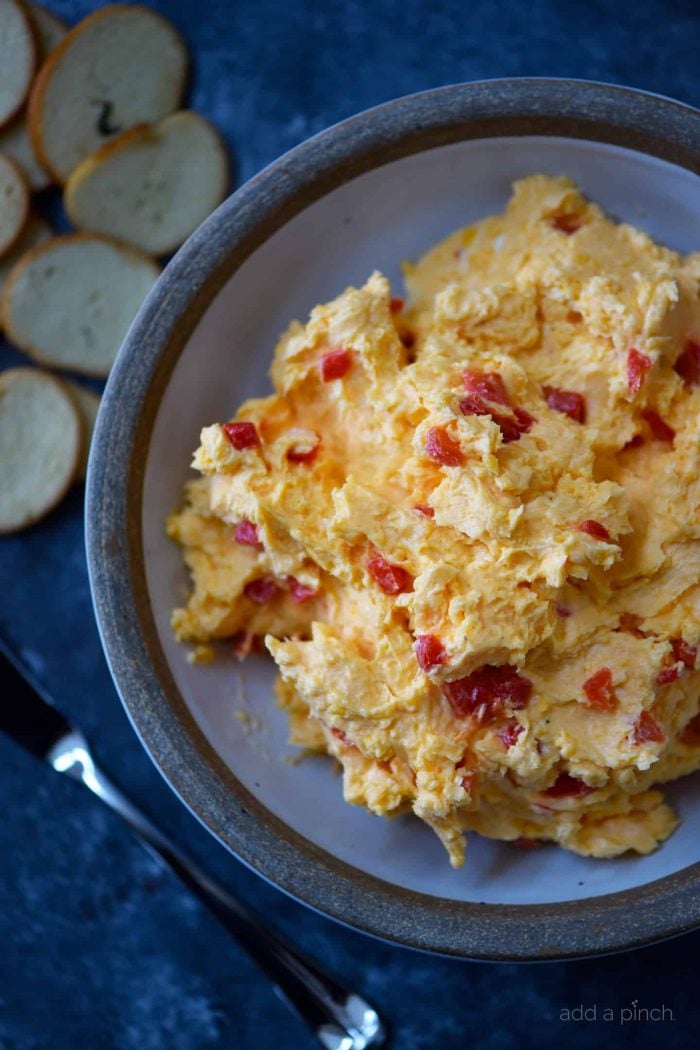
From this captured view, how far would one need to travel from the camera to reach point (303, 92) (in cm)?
294

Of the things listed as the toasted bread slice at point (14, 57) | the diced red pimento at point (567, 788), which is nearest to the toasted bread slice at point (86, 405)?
the toasted bread slice at point (14, 57)

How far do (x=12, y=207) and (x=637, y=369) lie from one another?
1918 millimetres

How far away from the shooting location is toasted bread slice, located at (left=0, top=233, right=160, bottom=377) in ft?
9.69

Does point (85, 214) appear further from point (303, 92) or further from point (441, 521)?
point (441, 521)

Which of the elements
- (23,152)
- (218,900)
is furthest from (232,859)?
(23,152)

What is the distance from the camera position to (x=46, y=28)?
118 inches

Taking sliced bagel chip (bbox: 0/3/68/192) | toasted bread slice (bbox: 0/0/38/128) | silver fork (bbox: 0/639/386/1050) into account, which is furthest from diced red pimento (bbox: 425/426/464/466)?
toasted bread slice (bbox: 0/0/38/128)

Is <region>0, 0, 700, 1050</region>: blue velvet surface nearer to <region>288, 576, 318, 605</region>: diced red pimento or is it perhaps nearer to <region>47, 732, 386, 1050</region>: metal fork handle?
<region>47, 732, 386, 1050</region>: metal fork handle

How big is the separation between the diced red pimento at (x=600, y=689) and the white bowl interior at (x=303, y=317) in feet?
1.59

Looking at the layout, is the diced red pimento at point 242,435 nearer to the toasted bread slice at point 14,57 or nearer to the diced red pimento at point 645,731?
the diced red pimento at point 645,731

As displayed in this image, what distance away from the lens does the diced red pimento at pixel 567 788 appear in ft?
7.38

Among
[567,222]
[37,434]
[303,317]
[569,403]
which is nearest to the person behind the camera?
[569,403]

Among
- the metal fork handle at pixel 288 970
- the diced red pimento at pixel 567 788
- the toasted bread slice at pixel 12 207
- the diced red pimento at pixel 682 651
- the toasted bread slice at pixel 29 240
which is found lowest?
the metal fork handle at pixel 288 970

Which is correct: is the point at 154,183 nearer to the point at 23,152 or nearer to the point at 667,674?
the point at 23,152
